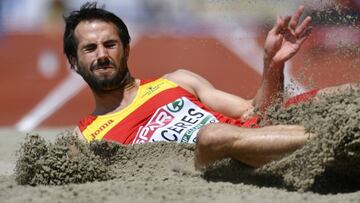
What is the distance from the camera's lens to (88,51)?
4.20 metres

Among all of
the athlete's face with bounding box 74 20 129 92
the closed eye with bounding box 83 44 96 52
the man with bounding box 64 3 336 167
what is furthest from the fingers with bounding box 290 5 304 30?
the closed eye with bounding box 83 44 96 52

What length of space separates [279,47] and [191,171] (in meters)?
0.72

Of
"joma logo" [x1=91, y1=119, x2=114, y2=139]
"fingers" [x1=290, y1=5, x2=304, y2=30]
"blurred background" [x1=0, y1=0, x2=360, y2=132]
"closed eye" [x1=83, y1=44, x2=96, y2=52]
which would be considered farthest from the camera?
"blurred background" [x1=0, y1=0, x2=360, y2=132]

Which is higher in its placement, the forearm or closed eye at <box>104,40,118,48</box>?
closed eye at <box>104,40,118,48</box>

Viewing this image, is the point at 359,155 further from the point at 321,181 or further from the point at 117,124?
the point at 117,124

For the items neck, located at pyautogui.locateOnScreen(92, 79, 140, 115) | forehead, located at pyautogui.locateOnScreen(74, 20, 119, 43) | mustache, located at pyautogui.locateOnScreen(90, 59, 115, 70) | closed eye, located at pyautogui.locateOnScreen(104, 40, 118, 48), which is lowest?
neck, located at pyautogui.locateOnScreen(92, 79, 140, 115)

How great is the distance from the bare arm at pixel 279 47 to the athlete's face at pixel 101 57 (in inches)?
32.4

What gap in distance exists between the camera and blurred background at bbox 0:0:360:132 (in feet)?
25.7

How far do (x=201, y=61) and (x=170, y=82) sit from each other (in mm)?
3634

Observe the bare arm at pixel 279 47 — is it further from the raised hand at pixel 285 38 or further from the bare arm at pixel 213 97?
the bare arm at pixel 213 97

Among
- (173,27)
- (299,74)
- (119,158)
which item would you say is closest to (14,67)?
(173,27)

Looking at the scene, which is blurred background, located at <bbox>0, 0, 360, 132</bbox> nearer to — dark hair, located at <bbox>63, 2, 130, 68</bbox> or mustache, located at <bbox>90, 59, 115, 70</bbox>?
dark hair, located at <bbox>63, 2, 130, 68</bbox>

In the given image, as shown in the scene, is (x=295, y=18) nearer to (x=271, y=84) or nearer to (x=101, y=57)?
(x=271, y=84)

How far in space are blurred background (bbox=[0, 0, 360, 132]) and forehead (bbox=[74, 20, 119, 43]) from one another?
11.1ft
